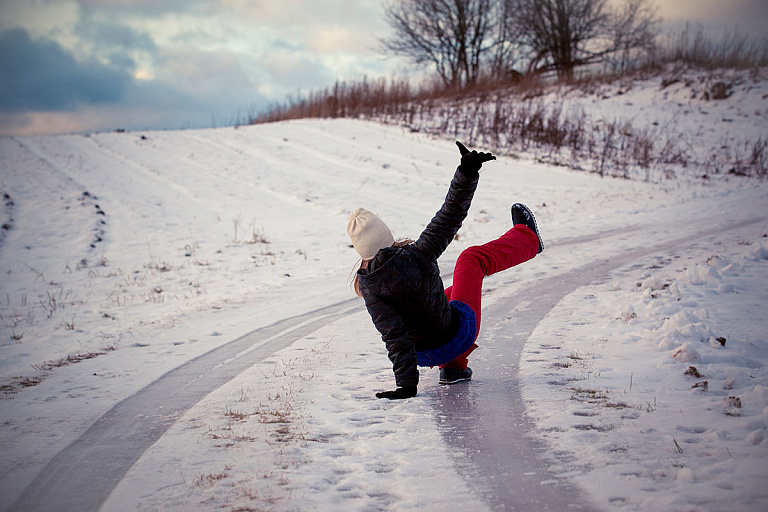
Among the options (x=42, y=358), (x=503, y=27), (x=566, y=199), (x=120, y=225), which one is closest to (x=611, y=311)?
(x=42, y=358)

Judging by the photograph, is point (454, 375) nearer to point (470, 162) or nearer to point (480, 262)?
point (480, 262)

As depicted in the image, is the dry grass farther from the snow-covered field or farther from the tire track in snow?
the tire track in snow

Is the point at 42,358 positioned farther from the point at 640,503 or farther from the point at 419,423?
the point at 640,503

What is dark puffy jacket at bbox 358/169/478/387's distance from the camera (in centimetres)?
279

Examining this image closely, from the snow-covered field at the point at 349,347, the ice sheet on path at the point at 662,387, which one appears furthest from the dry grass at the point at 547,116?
the ice sheet on path at the point at 662,387

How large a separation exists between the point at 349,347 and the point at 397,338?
3.89 ft

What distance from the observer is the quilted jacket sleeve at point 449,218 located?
9.12ft

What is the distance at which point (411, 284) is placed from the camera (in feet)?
9.20

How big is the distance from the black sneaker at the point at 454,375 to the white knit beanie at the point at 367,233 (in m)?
0.91

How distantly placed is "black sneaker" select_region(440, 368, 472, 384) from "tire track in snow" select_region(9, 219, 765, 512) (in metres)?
0.05

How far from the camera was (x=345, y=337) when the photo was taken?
4215 millimetres

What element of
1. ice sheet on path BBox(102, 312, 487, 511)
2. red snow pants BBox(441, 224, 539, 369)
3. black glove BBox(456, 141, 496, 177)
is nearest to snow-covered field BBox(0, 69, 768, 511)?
ice sheet on path BBox(102, 312, 487, 511)

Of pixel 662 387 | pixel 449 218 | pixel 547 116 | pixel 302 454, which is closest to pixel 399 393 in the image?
pixel 302 454

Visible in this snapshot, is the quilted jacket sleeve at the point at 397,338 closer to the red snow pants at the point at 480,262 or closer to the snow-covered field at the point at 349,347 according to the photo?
the snow-covered field at the point at 349,347
